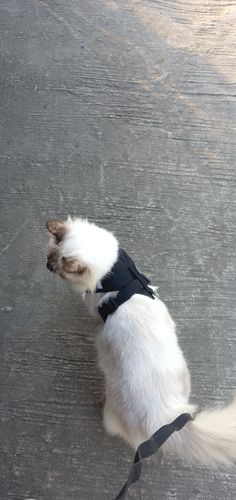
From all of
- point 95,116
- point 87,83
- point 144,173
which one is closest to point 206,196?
point 144,173

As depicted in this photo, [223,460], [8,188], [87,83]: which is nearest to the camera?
[223,460]

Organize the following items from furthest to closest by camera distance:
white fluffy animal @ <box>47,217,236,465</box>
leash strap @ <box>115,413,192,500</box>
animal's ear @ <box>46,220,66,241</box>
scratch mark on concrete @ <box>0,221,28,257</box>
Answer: scratch mark on concrete @ <box>0,221,28,257</box> → animal's ear @ <box>46,220,66,241</box> → white fluffy animal @ <box>47,217,236,465</box> → leash strap @ <box>115,413,192,500</box>

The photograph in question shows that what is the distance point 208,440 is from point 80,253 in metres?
1.12

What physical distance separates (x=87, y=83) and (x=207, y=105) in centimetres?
94

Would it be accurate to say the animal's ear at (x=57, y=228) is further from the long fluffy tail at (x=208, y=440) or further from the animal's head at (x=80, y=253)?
the long fluffy tail at (x=208, y=440)

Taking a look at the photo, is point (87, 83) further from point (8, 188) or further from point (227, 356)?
point (227, 356)

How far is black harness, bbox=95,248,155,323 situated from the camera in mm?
2574

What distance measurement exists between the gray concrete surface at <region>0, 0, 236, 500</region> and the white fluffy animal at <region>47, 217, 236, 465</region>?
17.6 inches

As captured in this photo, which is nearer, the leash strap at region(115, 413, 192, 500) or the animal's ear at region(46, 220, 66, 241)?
the leash strap at region(115, 413, 192, 500)

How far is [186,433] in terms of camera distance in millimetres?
2324

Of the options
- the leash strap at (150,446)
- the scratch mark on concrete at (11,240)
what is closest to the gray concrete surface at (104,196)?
the scratch mark on concrete at (11,240)

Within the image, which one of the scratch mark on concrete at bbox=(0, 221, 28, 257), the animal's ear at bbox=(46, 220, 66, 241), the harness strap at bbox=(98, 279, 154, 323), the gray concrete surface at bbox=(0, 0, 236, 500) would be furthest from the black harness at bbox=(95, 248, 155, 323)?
the scratch mark on concrete at bbox=(0, 221, 28, 257)

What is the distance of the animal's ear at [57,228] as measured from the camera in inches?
103

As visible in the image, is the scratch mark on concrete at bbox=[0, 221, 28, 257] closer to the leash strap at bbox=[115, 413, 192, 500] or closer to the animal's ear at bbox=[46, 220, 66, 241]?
the animal's ear at bbox=[46, 220, 66, 241]
